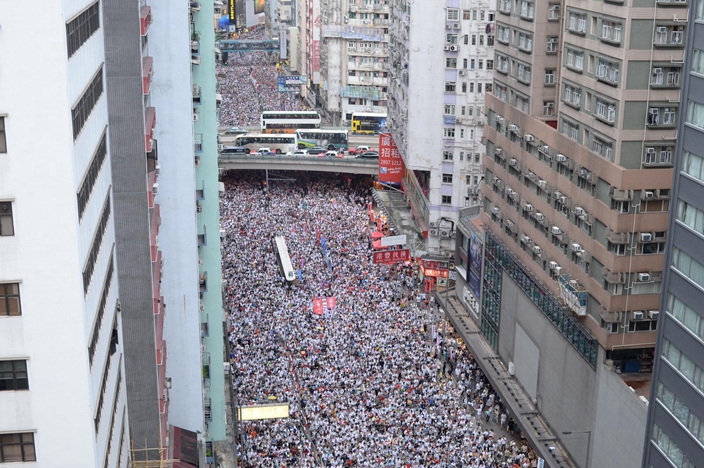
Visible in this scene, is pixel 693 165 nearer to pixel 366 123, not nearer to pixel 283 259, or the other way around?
pixel 283 259

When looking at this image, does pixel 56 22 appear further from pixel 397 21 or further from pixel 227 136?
pixel 227 136

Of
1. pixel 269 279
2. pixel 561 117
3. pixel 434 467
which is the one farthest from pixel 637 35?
pixel 269 279

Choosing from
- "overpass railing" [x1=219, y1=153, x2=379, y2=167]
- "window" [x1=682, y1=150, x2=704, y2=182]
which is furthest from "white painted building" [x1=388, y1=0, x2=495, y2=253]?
"window" [x1=682, y1=150, x2=704, y2=182]

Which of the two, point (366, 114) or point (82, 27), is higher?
point (82, 27)

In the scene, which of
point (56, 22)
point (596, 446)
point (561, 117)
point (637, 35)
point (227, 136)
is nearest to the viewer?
point (56, 22)

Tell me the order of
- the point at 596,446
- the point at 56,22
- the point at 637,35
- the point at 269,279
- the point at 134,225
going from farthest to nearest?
the point at 269,279, the point at 596,446, the point at 637,35, the point at 134,225, the point at 56,22

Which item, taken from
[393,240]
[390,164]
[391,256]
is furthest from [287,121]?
[391,256]
